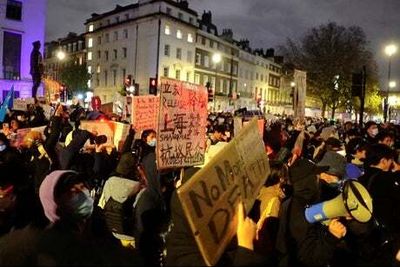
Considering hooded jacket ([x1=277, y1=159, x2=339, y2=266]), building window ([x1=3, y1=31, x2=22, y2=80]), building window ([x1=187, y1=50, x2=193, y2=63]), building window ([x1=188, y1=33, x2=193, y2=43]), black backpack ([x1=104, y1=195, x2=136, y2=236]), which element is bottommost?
black backpack ([x1=104, y1=195, x2=136, y2=236])

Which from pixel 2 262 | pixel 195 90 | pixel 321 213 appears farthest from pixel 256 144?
pixel 195 90

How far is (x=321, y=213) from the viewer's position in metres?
3.07

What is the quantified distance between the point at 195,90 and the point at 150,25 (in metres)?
63.8

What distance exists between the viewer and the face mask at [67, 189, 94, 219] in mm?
2898

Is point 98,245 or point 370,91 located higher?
point 370,91

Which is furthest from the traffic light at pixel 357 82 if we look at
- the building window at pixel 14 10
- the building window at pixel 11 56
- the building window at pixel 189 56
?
the building window at pixel 189 56

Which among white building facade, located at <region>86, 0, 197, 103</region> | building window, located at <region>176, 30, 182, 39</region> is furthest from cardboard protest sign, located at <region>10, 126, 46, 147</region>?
building window, located at <region>176, 30, 182, 39</region>

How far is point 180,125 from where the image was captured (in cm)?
598

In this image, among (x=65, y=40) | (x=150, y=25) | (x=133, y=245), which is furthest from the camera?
(x=65, y=40)

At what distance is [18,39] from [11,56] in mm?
1895

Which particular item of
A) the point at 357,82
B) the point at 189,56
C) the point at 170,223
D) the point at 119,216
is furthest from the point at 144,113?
the point at 189,56

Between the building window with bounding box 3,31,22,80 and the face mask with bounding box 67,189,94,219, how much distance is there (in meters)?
43.3

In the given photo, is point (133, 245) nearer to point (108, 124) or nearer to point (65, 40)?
point (108, 124)

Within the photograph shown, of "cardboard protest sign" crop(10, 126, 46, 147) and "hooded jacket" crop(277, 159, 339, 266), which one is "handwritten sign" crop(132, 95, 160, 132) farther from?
"hooded jacket" crop(277, 159, 339, 266)
